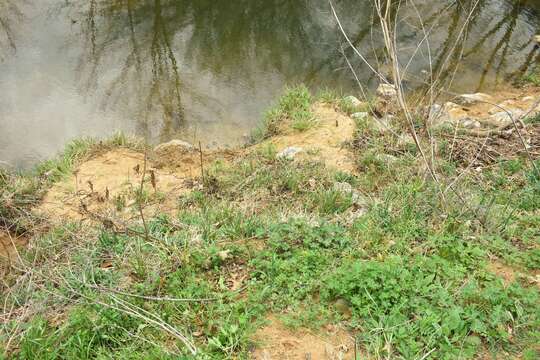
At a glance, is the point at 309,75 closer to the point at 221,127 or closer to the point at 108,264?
the point at 221,127

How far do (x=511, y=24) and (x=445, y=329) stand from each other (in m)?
7.36

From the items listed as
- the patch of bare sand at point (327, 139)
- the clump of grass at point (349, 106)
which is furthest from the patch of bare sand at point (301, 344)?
the clump of grass at point (349, 106)

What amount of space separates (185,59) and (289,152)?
8.31 ft

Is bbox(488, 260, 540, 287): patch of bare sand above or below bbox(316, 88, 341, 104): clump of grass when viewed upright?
below

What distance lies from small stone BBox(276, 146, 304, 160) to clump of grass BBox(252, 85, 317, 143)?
1.68ft

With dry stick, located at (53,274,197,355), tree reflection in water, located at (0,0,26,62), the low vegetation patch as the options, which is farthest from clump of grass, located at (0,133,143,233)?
tree reflection in water, located at (0,0,26,62)

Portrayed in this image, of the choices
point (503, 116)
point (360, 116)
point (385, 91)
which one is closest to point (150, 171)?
point (360, 116)

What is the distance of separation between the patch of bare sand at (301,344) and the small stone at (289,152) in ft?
7.84

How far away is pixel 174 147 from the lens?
17.7ft

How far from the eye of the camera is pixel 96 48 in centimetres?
668

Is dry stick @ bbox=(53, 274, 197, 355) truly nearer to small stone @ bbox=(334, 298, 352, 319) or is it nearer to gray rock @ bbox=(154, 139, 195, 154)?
small stone @ bbox=(334, 298, 352, 319)

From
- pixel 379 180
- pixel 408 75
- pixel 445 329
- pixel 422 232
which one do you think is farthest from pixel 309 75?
pixel 445 329

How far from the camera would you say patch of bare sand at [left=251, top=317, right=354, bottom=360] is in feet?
8.64

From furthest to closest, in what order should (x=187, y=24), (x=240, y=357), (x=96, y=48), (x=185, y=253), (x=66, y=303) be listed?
(x=187, y=24)
(x=96, y=48)
(x=185, y=253)
(x=66, y=303)
(x=240, y=357)
